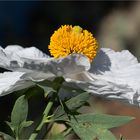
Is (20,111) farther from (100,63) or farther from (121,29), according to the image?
(121,29)

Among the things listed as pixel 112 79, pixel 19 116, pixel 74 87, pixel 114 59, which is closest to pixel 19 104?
pixel 19 116

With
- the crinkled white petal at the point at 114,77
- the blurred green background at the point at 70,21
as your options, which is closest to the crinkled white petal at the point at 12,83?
the crinkled white petal at the point at 114,77

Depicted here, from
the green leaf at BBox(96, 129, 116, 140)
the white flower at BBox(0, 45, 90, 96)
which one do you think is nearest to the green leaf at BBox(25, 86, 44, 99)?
the white flower at BBox(0, 45, 90, 96)

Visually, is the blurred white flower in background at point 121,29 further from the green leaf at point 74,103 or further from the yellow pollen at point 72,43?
the green leaf at point 74,103

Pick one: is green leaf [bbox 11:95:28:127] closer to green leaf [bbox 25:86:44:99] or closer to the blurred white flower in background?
green leaf [bbox 25:86:44:99]

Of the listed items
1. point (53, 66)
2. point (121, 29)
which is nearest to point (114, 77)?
point (53, 66)

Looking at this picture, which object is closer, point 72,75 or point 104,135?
→ point 104,135
